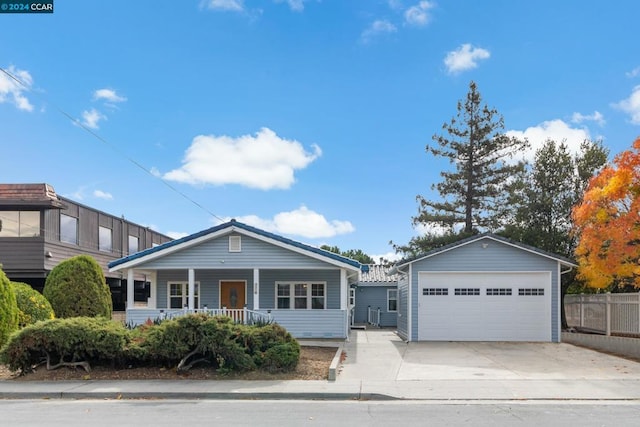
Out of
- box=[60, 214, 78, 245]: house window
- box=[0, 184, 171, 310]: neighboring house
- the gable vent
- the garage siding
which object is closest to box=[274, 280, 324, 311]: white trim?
the gable vent

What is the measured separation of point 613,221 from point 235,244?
11.6 metres

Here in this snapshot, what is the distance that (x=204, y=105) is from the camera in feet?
64.8

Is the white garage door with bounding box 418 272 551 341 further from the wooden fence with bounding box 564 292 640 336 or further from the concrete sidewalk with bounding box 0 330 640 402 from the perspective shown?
the concrete sidewalk with bounding box 0 330 640 402

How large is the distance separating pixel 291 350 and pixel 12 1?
871 centimetres

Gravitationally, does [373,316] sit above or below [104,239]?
below

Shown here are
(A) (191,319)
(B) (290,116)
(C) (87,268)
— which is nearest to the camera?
(A) (191,319)

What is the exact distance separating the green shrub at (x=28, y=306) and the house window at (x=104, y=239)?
11.1 metres

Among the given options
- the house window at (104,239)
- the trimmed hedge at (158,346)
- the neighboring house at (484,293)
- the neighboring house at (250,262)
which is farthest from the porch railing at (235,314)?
the house window at (104,239)

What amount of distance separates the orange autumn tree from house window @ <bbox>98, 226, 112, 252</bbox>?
2013 cm

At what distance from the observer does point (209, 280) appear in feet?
70.6

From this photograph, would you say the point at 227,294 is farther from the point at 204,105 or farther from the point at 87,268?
the point at 204,105

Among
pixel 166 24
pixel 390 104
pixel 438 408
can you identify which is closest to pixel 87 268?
pixel 166 24

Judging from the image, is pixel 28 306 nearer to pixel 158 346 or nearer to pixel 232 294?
pixel 158 346

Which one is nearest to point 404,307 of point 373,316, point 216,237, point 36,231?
point 216,237
